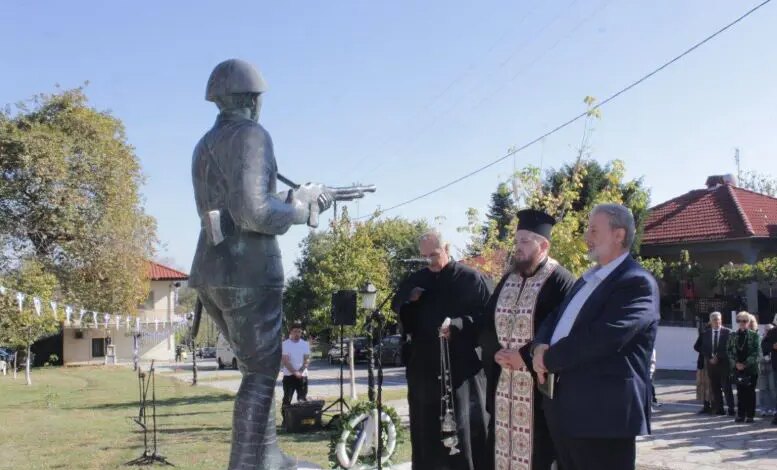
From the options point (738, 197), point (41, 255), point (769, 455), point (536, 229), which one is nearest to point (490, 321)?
point (536, 229)

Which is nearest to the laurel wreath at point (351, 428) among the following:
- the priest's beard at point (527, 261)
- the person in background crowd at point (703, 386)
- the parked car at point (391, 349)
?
the priest's beard at point (527, 261)

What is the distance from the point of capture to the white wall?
21.9 m

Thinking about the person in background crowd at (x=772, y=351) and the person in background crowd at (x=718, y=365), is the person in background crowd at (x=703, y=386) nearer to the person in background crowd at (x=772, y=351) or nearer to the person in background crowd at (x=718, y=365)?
the person in background crowd at (x=718, y=365)

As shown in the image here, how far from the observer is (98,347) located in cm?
4847

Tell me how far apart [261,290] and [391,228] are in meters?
42.3

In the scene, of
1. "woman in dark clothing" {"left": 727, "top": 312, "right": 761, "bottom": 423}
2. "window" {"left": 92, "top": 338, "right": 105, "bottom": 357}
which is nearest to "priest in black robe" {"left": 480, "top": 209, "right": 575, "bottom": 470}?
"woman in dark clothing" {"left": 727, "top": 312, "right": 761, "bottom": 423}

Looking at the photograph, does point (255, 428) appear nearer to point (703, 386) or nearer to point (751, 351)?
point (751, 351)

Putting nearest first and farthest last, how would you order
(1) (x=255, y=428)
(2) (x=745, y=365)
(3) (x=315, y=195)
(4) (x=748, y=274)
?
(1) (x=255, y=428) → (3) (x=315, y=195) → (2) (x=745, y=365) → (4) (x=748, y=274)

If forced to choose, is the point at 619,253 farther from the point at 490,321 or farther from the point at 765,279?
the point at 765,279

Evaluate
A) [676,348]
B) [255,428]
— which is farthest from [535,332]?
[676,348]

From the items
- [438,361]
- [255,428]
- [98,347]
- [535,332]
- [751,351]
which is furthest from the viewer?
[98,347]

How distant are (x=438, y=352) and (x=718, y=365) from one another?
29.3ft

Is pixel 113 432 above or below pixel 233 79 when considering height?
below

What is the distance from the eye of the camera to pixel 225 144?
4.04 meters
